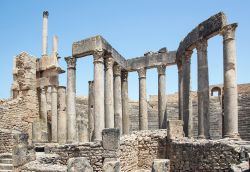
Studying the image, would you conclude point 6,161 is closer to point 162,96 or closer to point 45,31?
point 162,96

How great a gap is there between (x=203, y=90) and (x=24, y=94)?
13.9m

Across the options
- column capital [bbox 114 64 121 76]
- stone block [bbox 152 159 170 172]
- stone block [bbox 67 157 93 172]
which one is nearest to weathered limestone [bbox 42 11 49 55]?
column capital [bbox 114 64 121 76]

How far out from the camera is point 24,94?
2405cm

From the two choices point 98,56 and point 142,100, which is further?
point 142,100

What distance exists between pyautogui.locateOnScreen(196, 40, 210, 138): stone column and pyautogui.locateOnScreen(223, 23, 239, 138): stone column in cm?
222

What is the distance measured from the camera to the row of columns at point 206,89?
1457 cm

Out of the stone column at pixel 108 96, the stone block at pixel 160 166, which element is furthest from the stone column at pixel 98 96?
the stone block at pixel 160 166

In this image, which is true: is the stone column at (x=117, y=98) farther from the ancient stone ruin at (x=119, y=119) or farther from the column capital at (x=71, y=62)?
the column capital at (x=71, y=62)

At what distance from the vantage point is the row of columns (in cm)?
1457

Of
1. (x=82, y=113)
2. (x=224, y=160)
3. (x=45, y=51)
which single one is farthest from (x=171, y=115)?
(x=224, y=160)

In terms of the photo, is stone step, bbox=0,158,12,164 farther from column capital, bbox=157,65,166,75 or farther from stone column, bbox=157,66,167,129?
column capital, bbox=157,65,166,75

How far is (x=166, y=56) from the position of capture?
23.3 metres

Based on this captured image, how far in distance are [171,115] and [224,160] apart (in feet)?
77.7

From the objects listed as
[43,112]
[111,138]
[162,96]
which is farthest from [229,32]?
[43,112]
